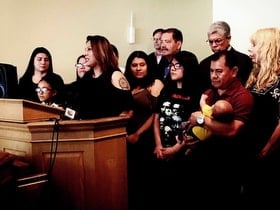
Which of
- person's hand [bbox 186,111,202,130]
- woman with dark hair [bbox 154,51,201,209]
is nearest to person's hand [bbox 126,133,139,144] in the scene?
woman with dark hair [bbox 154,51,201,209]

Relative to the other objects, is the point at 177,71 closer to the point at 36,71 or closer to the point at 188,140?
the point at 188,140

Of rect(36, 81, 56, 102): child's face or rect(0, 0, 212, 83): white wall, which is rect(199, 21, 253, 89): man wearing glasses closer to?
rect(36, 81, 56, 102): child's face

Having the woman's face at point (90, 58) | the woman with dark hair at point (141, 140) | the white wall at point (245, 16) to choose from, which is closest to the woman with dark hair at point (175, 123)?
the woman with dark hair at point (141, 140)

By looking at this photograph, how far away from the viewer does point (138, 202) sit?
3.25m

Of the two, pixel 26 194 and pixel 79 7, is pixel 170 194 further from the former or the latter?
pixel 79 7

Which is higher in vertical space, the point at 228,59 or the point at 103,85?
the point at 228,59

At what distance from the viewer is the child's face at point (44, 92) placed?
335 cm

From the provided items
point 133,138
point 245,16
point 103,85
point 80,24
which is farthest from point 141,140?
point 80,24

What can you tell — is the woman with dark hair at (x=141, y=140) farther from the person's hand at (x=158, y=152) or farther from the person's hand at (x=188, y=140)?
the person's hand at (x=188, y=140)

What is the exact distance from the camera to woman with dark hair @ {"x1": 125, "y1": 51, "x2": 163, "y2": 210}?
3.16 metres

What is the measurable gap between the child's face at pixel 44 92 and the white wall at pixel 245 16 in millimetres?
1493

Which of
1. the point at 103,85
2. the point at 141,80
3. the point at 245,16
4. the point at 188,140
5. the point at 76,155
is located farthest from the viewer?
the point at 245,16

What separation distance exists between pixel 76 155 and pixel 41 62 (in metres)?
1.85

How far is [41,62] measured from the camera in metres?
3.81
